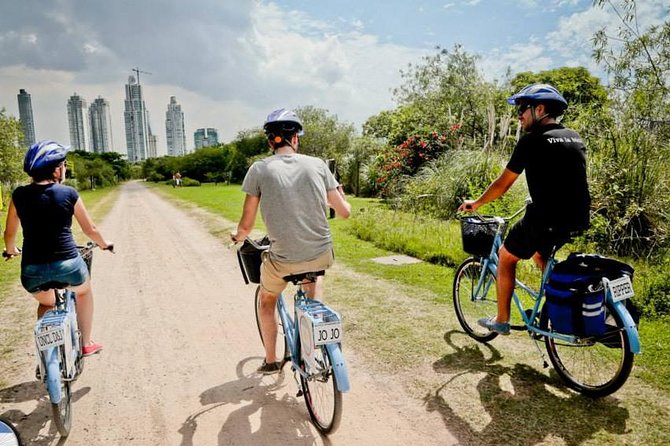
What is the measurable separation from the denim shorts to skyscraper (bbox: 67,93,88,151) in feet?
374

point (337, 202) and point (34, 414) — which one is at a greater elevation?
point (337, 202)

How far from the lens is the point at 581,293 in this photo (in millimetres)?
3193

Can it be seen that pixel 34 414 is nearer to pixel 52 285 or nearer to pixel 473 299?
pixel 52 285

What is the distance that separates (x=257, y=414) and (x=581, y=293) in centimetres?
250

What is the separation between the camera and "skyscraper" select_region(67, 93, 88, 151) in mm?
103062

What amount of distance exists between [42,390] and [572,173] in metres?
4.58

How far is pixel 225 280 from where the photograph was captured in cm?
729

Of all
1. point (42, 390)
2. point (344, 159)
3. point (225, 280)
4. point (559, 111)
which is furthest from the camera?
point (344, 159)

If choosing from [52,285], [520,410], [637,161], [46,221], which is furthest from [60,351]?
[637,161]

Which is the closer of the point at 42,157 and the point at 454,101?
the point at 42,157

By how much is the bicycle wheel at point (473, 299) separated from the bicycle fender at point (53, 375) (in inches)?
142

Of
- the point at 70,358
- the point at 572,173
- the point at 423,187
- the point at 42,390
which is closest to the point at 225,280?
the point at 42,390

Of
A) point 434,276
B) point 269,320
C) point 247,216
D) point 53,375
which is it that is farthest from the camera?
point 434,276

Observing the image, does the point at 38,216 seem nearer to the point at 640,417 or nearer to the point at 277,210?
the point at 277,210
